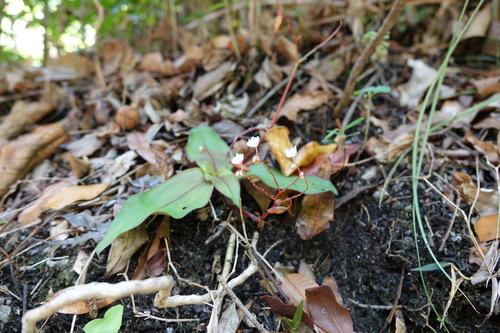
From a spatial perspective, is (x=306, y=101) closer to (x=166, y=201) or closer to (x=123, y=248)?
(x=166, y=201)

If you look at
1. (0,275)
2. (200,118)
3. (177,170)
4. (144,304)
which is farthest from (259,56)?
(0,275)

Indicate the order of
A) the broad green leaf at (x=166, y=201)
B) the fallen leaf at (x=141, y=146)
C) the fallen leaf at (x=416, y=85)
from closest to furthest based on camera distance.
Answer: the broad green leaf at (x=166, y=201)
the fallen leaf at (x=141, y=146)
the fallen leaf at (x=416, y=85)

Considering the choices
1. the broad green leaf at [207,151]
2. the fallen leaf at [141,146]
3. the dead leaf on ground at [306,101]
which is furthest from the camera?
the dead leaf on ground at [306,101]

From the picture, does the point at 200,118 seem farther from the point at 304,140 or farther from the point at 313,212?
the point at 313,212

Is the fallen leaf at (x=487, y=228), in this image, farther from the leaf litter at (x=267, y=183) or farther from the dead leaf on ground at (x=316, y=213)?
the dead leaf on ground at (x=316, y=213)

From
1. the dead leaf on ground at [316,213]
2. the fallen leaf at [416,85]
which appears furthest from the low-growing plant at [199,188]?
the fallen leaf at [416,85]

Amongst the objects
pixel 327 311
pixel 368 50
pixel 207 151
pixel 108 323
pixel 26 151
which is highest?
pixel 368 50

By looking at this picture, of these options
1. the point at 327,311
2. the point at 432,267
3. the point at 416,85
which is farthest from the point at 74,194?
the point at 416,85

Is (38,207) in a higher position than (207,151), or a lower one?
lower
